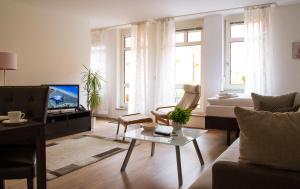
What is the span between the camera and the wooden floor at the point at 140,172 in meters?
2.42

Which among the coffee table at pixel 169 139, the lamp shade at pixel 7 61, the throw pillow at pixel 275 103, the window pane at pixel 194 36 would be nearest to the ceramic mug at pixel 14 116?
the coffee table at pixel 169 139

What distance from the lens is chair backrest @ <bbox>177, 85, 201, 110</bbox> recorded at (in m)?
4.57

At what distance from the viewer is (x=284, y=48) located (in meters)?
4.67

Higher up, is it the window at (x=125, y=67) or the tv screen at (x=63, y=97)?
the window at (x=125, y=67)

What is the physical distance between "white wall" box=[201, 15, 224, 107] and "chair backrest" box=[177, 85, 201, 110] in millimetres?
593

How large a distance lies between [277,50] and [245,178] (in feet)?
13.7

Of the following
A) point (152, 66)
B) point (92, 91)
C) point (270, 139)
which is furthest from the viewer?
point (152, 66)

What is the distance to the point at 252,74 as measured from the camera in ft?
15.5

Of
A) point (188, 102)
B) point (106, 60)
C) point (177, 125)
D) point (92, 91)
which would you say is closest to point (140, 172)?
point (177, 125)

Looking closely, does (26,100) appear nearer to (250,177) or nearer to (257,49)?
(250,177)

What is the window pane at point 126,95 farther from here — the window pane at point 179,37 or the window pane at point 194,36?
the window pane at point 194,36

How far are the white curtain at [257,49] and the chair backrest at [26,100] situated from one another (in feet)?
12.8

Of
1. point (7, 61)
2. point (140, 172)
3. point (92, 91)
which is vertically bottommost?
point (140, 172)

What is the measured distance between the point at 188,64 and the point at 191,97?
1285 mm
